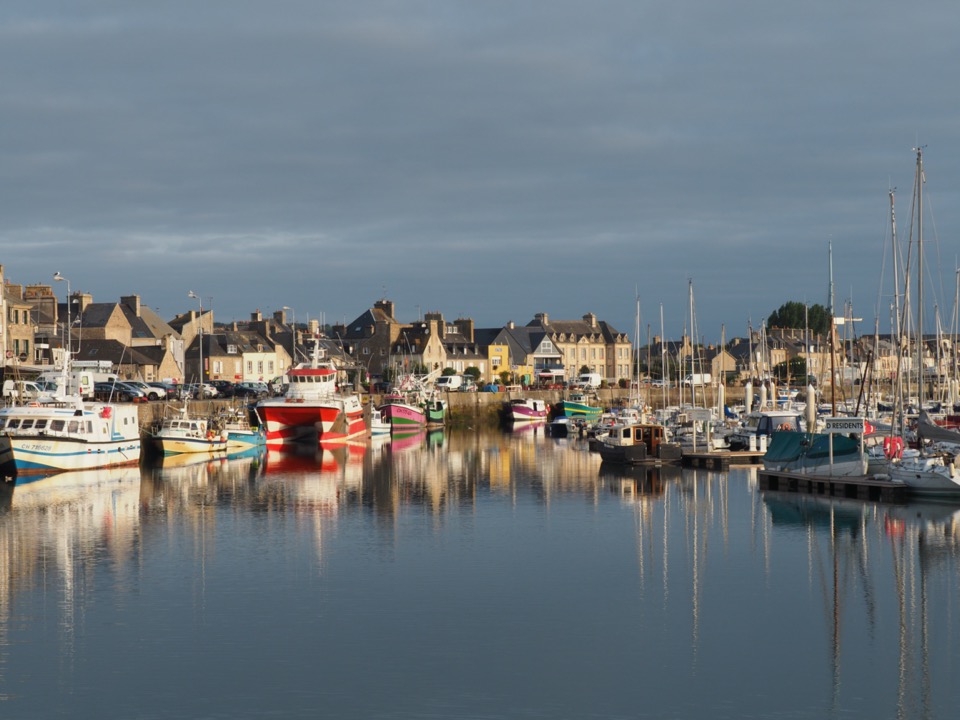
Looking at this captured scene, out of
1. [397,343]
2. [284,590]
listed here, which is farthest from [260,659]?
[397,343]

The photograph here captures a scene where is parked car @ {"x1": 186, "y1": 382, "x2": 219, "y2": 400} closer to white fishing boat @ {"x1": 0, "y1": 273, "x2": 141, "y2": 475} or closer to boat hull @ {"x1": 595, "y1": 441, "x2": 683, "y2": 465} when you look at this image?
white fishing boat @ {"x1": 0, "y1": 273, "x2": 141, "y2": 475}

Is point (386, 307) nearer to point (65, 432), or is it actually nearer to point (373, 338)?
point (373, 338)

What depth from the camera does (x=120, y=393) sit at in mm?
73188

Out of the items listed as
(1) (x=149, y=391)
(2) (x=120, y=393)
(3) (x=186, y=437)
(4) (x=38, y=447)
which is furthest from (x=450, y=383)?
(4) (x=38, y=447)

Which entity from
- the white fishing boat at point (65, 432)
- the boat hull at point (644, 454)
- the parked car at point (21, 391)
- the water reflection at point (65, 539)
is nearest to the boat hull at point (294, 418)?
the parked car at point (21, 391)

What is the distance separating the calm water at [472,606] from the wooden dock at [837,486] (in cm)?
104

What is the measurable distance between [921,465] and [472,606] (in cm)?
2167

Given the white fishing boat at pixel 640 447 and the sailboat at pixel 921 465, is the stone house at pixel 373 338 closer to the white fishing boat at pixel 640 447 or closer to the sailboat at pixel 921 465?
the white fishing boat at pixel 640 447

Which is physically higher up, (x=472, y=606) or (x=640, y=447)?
(x=640, y=447)

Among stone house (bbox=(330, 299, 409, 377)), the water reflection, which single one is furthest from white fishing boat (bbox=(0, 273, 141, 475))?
stone house (bbox=(330, 299, 409, 377))

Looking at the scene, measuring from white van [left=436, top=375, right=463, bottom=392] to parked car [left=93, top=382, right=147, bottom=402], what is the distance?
44.1 meters

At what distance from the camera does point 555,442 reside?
82250 mm

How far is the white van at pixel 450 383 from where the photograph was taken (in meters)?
115

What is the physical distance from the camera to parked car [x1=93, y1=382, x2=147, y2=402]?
71.0 m
